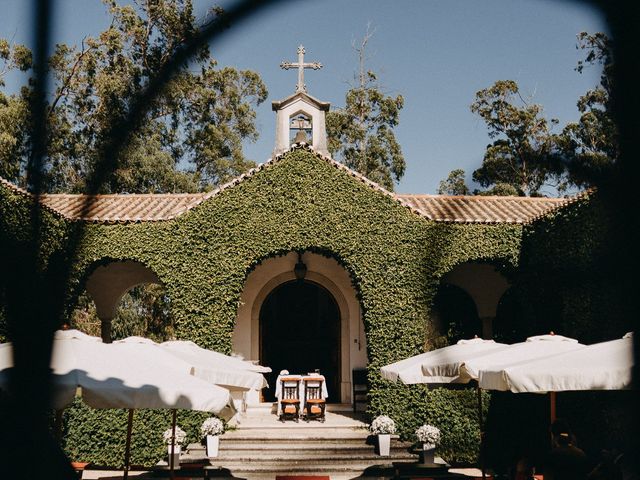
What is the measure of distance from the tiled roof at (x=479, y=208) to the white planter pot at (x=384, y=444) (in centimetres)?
525

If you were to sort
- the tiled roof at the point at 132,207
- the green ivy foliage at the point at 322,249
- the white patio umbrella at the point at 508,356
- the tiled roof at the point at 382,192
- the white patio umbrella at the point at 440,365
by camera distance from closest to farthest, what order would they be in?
the white patio umbrella at the point at 508,356 < the white patio umbrella at the point at 440,365 < the green ivy foliage at the point at 322,249 < the tiled roof at the point at 132,207 < the tiled roof at the point at 382,192

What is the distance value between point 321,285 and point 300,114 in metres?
4.60

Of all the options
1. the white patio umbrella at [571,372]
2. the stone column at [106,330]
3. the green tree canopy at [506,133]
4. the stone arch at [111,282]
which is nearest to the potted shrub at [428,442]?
the white patio umbrella at [571,372]

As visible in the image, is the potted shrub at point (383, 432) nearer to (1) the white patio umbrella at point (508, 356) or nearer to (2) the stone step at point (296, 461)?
(2) the stone step at point (296, 461)

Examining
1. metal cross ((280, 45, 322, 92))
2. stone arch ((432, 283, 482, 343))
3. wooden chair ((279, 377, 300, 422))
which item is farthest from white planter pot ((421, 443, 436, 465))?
metal cross ((280, 45, 322, 92))

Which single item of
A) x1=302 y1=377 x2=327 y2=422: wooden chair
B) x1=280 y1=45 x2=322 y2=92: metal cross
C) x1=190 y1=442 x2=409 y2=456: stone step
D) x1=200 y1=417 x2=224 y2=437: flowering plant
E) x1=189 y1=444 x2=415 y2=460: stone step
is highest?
x1=280 y1=45 x2=322 y2=92: metal cross

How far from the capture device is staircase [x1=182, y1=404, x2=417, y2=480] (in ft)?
40.5

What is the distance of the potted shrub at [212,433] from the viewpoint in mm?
12844

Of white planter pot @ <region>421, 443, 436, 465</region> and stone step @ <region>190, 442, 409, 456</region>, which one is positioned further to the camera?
stone step @ <region>190, 442, 409, 456</region>

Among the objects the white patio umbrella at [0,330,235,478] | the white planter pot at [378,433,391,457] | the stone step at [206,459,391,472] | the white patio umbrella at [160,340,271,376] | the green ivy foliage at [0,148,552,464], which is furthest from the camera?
the green ivy foliage at [0,148,552,464]

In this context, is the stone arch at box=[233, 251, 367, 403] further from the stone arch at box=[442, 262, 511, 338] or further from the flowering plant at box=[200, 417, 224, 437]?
the flowering plant at box=[200, 417, 224, 437]

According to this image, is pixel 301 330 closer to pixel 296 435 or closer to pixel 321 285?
pixel 321 285

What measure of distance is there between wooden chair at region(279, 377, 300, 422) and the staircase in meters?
0.23

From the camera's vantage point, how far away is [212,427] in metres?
12.9
